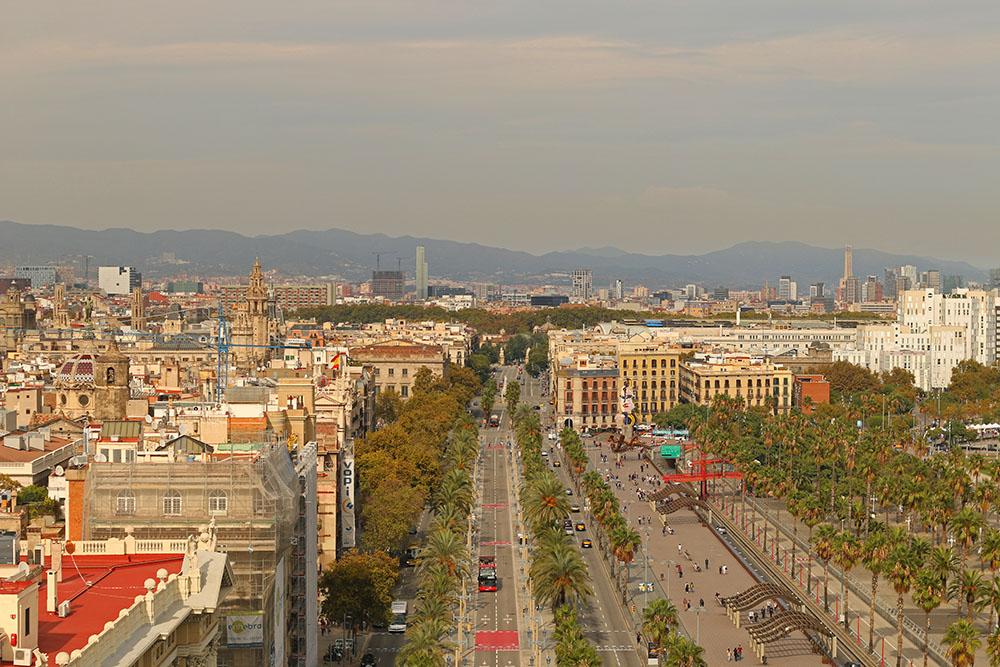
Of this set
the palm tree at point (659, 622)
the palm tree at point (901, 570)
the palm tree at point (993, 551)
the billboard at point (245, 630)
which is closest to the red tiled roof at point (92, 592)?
the billboard at point (245, 630)

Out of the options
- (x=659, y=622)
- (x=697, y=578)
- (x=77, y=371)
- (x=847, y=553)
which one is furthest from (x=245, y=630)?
(x=77, y=371)

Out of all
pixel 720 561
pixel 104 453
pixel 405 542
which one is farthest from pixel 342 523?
pixel 104 453

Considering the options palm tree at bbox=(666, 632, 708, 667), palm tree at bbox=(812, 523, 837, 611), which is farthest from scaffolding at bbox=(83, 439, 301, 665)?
palm tree at bbox=(812, 523, 837, 611)

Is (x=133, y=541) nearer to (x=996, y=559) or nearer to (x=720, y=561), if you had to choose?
(x=996, y=559)

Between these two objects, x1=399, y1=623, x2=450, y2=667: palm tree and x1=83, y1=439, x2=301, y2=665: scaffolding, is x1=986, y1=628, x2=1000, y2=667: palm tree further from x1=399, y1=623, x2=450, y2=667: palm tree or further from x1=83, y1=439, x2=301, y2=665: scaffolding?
x1=83, y1=439, x2=301, y2=665: scaffolding

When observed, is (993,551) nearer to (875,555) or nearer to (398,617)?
(875,555)

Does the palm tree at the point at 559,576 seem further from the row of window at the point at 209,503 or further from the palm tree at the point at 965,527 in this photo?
the row of window at the point at 209,503
